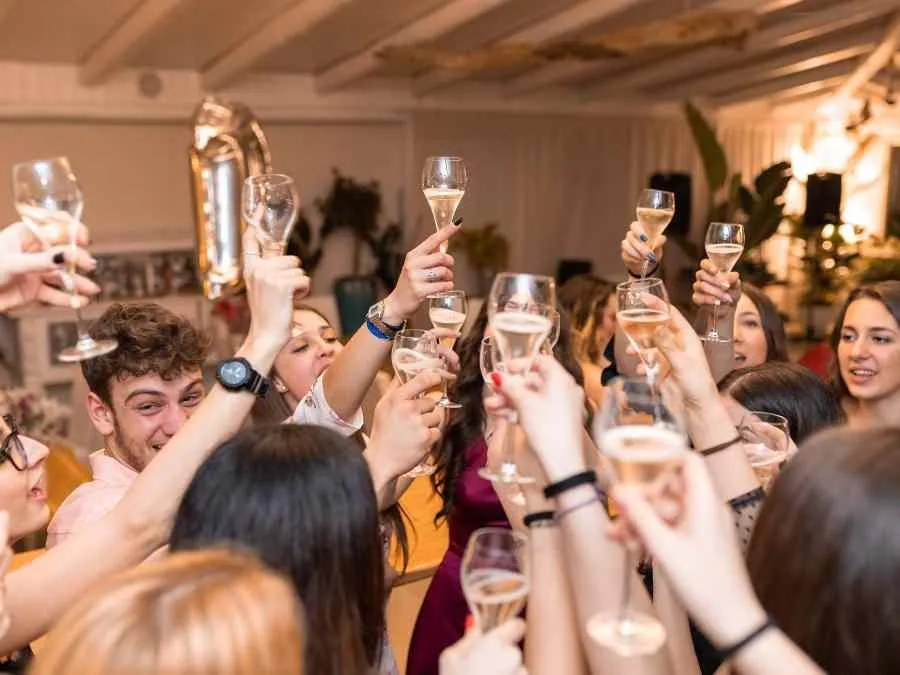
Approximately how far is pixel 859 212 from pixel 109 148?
10.00 meters

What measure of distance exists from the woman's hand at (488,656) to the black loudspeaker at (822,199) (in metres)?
8.60

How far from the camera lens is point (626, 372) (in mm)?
3055

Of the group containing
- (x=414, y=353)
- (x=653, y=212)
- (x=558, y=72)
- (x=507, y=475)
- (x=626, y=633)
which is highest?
(x=558, y=72)

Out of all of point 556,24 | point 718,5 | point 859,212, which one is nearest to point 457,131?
point 556,24

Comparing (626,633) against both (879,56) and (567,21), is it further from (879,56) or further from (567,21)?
(879,56)

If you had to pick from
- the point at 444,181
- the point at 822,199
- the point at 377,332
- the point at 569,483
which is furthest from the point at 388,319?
the point at 822,199

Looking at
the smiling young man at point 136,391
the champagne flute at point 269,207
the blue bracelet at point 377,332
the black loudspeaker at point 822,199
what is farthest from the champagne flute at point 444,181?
the black loudspeaker at point 822,199

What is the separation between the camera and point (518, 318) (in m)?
1.41

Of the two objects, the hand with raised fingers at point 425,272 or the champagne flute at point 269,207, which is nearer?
the champagne flute at point 269,207

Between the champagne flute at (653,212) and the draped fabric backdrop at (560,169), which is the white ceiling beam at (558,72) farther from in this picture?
the champagne flute at (653,212)

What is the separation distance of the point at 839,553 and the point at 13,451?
1.36m

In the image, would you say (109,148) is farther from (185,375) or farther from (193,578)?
(193,578)

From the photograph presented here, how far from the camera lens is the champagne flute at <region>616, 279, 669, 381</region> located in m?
1.69

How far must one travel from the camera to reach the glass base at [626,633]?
3.81ft
